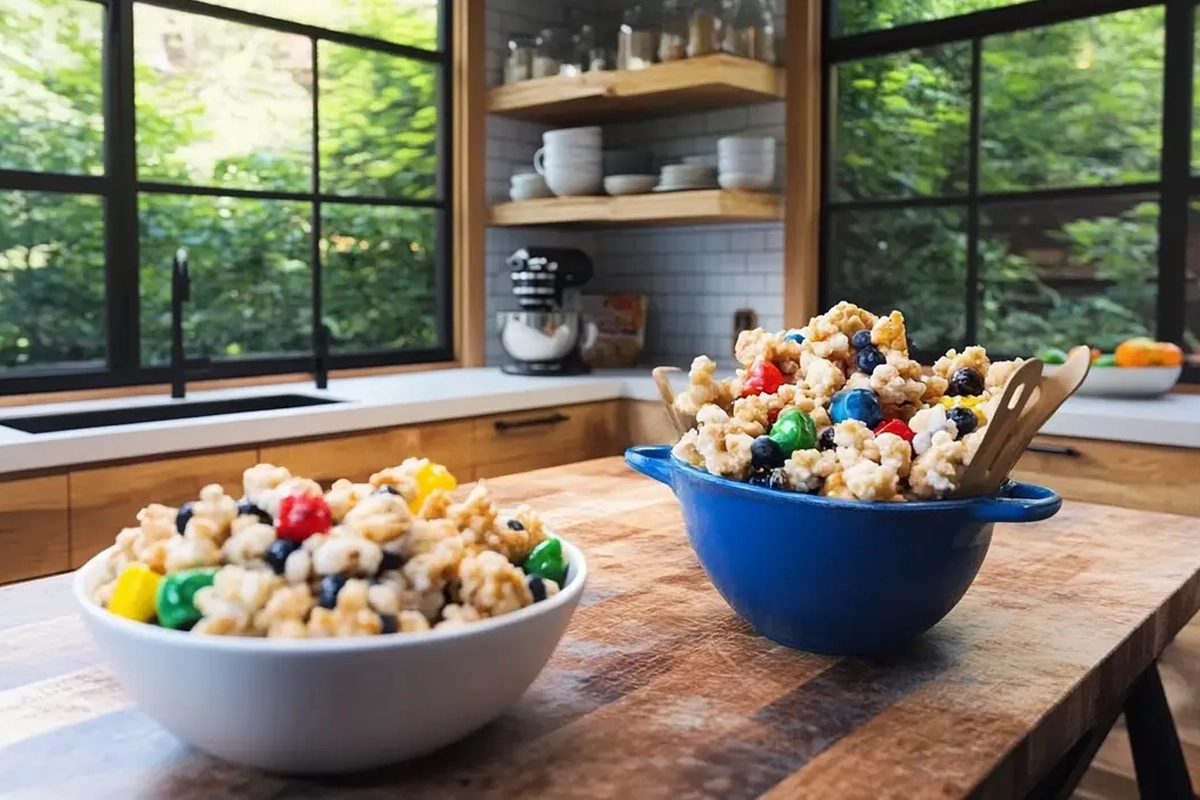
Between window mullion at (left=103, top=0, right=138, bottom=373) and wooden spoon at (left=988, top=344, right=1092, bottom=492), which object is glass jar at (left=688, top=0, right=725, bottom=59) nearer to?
window mullion at (left=103, top=0, right=138, bottom=373)

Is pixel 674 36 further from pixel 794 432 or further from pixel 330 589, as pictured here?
pixel 330 589

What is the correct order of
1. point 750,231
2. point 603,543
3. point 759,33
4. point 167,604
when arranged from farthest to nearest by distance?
point 750,231, point 759,33, point 603,543, point 167,604

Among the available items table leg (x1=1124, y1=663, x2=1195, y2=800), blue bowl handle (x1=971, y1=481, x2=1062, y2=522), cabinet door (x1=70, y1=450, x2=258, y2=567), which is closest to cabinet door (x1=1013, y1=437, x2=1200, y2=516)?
table leg (x1=1124, y1=663, x2=1195, y2=800)

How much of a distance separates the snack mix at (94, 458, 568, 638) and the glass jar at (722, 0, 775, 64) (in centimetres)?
300

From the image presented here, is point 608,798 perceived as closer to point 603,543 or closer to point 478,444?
point 603,543

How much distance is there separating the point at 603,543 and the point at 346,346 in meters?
2.53

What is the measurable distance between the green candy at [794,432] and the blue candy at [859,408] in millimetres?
30

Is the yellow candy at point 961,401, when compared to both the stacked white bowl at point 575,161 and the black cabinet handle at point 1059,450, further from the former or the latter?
the stacked white bowl at point 575,161

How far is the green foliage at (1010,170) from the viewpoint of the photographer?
3.39 metres

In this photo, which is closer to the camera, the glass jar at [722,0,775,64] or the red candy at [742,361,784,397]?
the red candy at [742,361,784,397]

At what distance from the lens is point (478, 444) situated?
124 inches

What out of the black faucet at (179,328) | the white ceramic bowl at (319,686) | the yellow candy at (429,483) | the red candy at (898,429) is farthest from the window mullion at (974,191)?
the white ceramic bowl at (319,686)

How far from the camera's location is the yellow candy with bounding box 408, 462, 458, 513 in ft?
3.16

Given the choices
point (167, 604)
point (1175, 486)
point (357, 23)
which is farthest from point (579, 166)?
point (167, 604)
